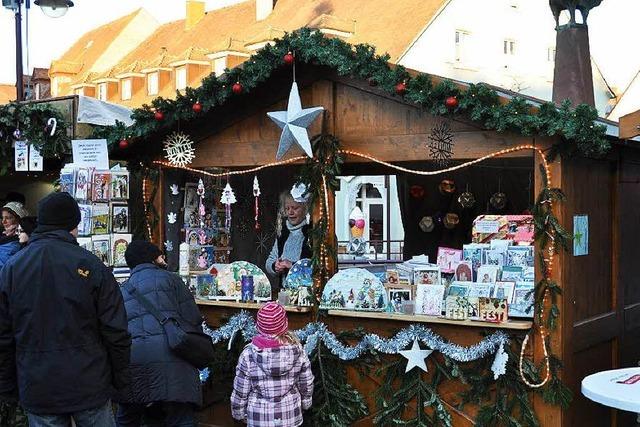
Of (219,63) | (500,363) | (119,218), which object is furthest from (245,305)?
(219,63)

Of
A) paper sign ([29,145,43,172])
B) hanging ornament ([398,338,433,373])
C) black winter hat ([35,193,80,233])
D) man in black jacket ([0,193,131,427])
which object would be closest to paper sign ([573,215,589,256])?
hanging ornament ([398,338,433,373])

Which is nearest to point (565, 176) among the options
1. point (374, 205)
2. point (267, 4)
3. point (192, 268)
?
point (192, 268)

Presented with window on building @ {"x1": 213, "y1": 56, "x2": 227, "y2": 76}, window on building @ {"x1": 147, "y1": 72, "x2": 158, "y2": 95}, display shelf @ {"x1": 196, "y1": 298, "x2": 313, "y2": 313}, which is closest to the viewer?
display shelf @ {"x1": 196, "y1": 298, "x2": 313, "y2": 313}

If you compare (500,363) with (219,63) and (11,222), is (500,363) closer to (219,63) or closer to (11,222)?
(11,222)

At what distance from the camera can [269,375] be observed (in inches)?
203

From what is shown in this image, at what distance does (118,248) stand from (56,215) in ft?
8.53

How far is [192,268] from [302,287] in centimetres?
142

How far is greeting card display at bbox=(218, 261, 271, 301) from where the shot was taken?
657 cm

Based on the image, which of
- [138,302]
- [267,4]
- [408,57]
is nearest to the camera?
[138,302]

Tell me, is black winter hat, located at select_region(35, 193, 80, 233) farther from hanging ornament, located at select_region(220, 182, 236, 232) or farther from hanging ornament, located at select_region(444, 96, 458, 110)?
hanging ornament, located at select_region(220, 182, 236, 232)

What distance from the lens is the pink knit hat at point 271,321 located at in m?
5.14

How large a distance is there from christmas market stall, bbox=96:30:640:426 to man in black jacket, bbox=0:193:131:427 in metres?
2.23

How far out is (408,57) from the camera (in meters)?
26.5

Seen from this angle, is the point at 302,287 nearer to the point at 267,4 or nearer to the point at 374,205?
the point at 374,205
